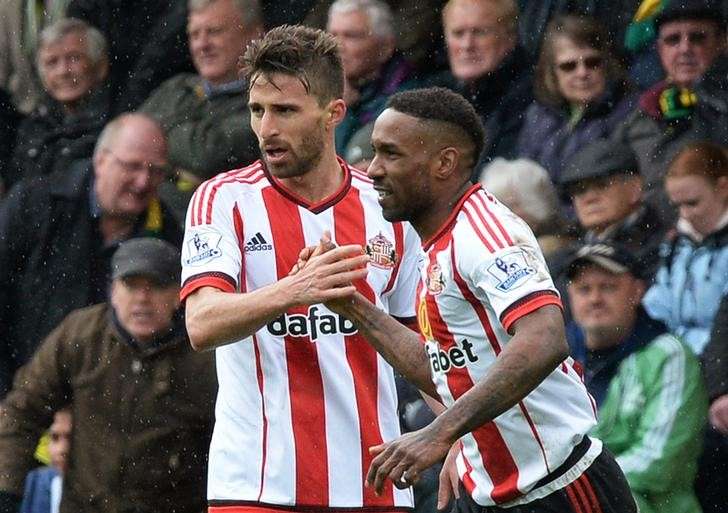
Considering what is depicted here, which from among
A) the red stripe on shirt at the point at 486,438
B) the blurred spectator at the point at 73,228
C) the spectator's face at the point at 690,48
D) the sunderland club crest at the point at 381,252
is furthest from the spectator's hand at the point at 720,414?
the blurred spectator at the point at 73,228

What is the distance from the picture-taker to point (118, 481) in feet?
23.6

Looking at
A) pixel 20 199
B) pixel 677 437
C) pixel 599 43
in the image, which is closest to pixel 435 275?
pixel 677 437

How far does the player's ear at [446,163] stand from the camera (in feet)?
15.1

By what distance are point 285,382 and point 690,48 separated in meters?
2.56

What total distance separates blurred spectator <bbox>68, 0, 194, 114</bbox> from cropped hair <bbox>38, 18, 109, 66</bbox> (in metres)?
0.04

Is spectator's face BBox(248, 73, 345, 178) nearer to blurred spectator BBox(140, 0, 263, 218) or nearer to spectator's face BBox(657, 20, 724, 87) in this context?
spectator's face BBox(657, 20, 724, 87)

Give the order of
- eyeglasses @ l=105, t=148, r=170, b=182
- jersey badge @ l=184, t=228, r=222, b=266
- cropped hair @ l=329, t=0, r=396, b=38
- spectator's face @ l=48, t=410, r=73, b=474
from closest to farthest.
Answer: jersey badge @ l=184, t=228, r=222, b=266
cropped hair @ l=329, t=0, r=396, b=38
spectator's face @ l=48, t=410, r=73, b=474
eyeglasses @ l=105, t=148, r=170, b=182

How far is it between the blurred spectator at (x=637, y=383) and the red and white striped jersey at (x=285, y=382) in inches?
60.2

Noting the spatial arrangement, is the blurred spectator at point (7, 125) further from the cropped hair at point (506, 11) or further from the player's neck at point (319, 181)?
the player's neck at point (319, 181)

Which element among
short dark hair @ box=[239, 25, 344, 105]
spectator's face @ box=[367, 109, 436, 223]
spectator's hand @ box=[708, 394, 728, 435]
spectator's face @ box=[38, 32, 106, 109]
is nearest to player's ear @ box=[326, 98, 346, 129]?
short dark hair @ box=[239, 25, 344, 105]

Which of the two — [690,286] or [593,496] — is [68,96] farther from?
[593,496]

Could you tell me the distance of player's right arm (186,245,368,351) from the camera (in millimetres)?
4527

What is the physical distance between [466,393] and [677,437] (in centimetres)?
223

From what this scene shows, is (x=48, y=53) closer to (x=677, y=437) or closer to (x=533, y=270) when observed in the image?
(x=677, y=437)
